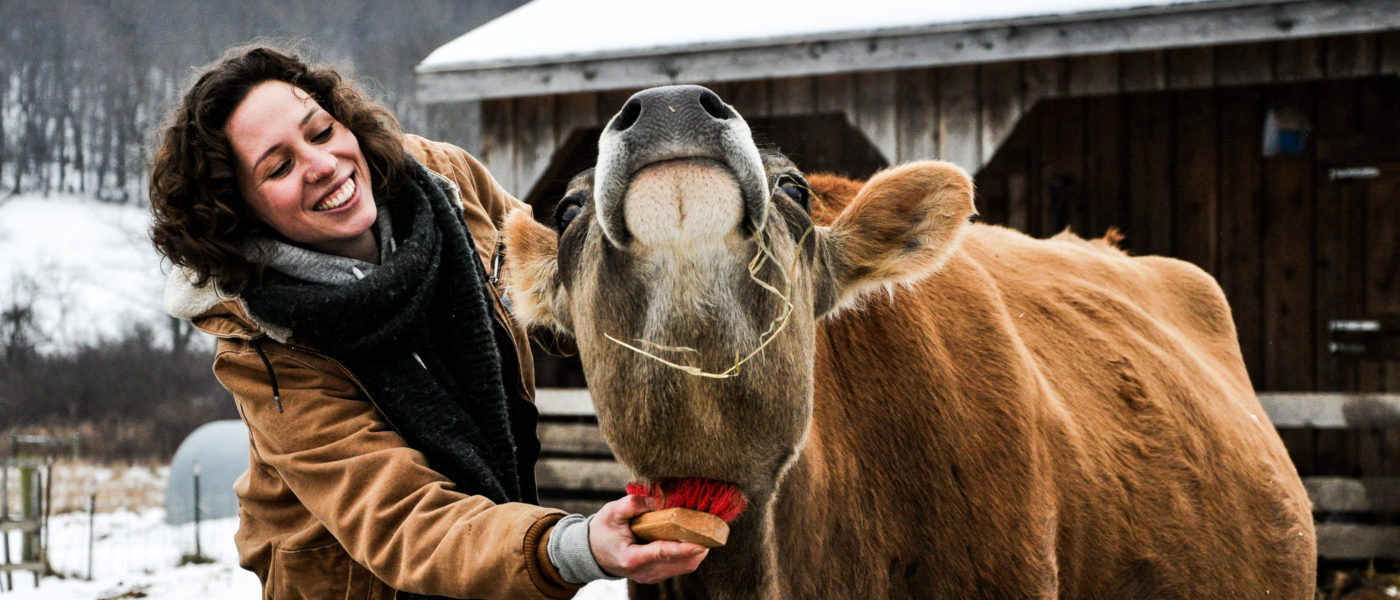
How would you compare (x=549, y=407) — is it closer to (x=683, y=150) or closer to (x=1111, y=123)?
(x=1111, y=123)

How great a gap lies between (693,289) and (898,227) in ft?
2.39

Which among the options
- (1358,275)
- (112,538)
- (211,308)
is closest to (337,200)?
(211,308)

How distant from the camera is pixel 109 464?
16.1m

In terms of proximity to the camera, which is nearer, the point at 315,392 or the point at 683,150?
the point at 683,150

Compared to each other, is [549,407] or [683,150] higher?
[683,150]

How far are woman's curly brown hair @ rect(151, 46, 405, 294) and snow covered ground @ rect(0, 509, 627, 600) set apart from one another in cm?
427

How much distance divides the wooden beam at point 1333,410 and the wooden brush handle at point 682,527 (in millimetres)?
5931

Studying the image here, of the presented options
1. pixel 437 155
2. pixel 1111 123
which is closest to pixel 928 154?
pixel 1111 123

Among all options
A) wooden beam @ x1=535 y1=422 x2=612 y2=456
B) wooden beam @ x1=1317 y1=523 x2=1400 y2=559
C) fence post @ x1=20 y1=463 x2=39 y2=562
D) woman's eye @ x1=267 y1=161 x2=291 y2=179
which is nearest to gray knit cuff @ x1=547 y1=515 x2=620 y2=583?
woman's eye @ x1=267 y1=161 x2=291 y2=179

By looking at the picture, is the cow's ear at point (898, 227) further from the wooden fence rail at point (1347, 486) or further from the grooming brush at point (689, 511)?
the wooden fence rail at point (1347, 486)

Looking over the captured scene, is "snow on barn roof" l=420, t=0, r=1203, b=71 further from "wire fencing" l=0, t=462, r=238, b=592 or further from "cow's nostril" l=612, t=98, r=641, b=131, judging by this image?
"cow's nostril" l=612, t=98, r=641, b=131

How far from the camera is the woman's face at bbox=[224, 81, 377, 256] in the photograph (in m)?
2.41

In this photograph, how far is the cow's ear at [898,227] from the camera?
2191 mm

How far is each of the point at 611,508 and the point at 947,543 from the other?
880mm
